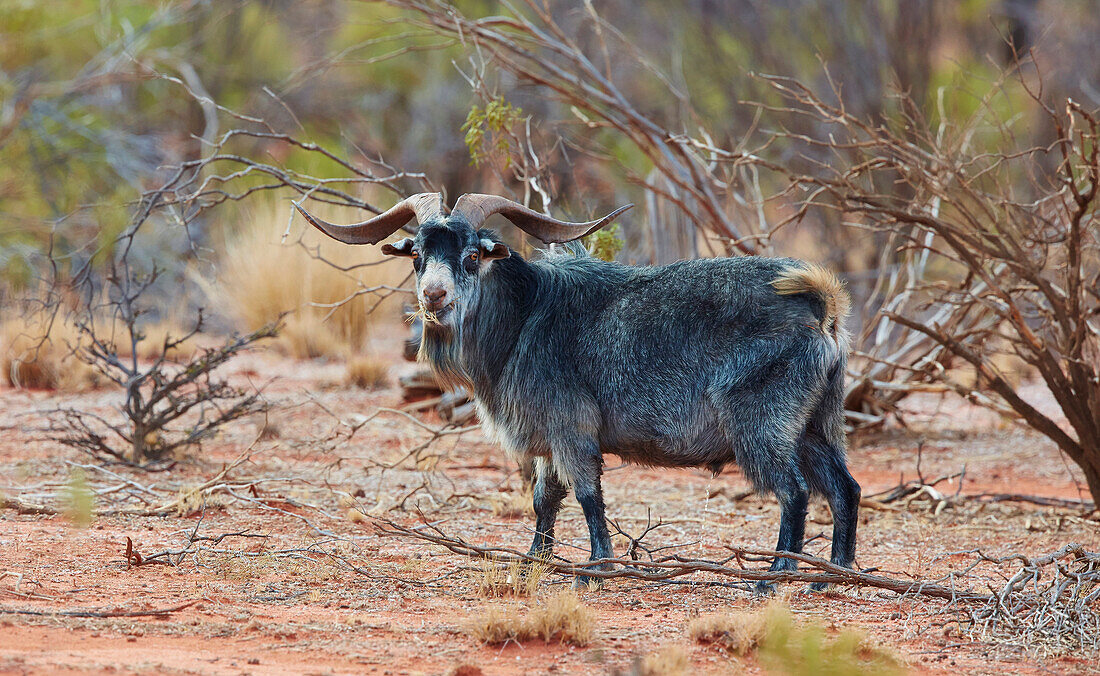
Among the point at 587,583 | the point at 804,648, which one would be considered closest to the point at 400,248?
the point at 587,583

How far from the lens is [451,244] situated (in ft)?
19.0

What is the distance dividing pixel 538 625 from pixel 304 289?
10481mm

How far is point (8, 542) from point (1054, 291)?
20.4ft

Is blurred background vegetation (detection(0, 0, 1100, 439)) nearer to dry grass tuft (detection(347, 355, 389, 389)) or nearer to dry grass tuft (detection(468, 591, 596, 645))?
dry grass tuft (detection(347, 355, 389, 389))

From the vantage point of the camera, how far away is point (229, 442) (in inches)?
411

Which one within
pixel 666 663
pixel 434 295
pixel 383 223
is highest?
pixel 383 223

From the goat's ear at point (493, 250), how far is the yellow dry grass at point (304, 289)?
8.04 metres

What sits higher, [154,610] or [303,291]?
[303,291]

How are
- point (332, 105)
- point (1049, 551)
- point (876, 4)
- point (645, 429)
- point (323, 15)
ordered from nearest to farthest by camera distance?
point (645, 429), point (1049, 551), point (876, 4), point (332, 105), point (323, 15)

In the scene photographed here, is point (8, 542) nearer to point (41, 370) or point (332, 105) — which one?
point (41, 370)

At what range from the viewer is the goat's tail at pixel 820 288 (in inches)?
225

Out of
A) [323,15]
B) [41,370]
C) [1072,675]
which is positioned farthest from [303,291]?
[323,15]

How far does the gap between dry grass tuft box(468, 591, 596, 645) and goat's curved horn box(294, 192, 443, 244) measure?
2.29 m

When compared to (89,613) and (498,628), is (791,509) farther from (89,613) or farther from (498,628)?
(89,613)
